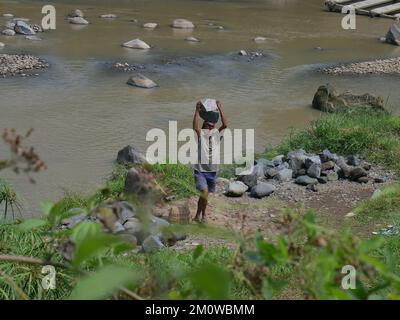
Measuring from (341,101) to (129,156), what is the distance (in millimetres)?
4232

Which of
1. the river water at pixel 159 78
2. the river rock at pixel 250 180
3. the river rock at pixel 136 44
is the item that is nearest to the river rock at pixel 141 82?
the river water at pixel 159 78

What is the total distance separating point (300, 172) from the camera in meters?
7.88

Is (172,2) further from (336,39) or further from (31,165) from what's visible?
(31,165)

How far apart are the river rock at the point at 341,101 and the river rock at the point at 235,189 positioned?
12.1 feet

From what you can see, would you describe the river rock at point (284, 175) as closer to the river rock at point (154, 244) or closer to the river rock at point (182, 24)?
the river rock at point (154, 244)

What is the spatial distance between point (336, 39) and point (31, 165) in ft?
59.5

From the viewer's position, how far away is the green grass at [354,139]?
27.4 feet

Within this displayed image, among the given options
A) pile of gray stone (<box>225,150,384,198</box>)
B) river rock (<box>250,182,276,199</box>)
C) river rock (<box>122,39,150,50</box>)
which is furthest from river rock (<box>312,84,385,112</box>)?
river rock (<box>122,39,150,50</box>)

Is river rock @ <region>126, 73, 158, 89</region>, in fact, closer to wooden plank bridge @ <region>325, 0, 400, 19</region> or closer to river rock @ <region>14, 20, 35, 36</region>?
river rock @ <region>14, 20, 35, 36</region>

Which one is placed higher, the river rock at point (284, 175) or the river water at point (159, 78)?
the river rock at point (284, 175)

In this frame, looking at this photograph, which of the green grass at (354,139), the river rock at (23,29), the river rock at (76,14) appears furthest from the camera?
the river rock at (76,14)

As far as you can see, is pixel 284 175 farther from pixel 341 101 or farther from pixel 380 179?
pixel 341 101

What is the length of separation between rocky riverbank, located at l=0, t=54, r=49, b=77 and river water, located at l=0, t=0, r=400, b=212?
0.27 metres

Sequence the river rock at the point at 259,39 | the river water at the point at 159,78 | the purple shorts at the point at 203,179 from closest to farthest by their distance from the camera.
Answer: the purple shorts at the point at 203,179, the river water at the point at 159,78, the river rock at the point at 259,39
